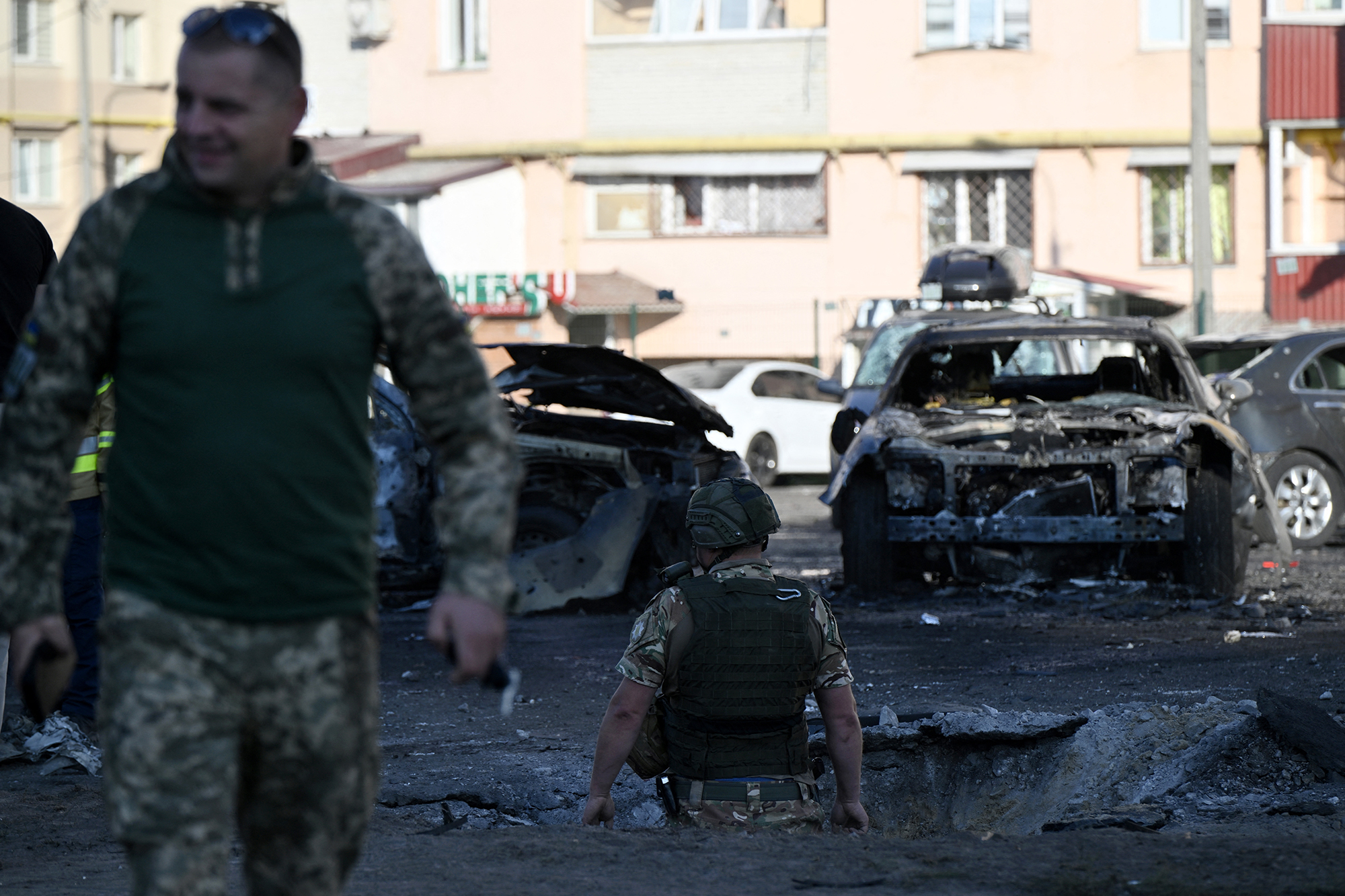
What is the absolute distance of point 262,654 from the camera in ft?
8.54

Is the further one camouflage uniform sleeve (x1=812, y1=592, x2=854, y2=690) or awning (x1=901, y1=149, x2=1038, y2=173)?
awning (x1=901, y1=149, x2=1038, y2=173)

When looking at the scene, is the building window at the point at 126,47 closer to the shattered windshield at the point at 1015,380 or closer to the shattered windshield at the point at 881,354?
the shattered windshield at the point at 881,354

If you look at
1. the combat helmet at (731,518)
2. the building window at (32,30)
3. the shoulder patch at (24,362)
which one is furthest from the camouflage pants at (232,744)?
the building window at (32,30)

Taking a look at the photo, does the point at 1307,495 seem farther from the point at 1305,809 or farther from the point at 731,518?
the point at 731,518

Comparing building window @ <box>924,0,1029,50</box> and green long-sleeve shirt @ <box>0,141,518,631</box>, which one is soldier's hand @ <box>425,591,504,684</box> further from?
building window @ <box>924,0,1029,50</box>

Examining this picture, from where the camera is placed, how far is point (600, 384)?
10.1 metres

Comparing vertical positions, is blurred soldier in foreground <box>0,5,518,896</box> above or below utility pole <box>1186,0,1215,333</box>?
below

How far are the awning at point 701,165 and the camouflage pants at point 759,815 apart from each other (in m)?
A: 23.2

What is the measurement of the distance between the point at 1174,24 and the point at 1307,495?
15.3 meters

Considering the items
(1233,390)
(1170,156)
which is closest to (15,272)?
(1233,390)

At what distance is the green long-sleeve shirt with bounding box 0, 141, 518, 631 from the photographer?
2.61 meters

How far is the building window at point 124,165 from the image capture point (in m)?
40.0

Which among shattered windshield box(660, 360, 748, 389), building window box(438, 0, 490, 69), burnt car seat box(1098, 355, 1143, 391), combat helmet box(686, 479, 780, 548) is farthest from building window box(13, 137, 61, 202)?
combat helmet box(686, 479, 780, 548)

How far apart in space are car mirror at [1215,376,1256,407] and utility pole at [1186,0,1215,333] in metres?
9.97
